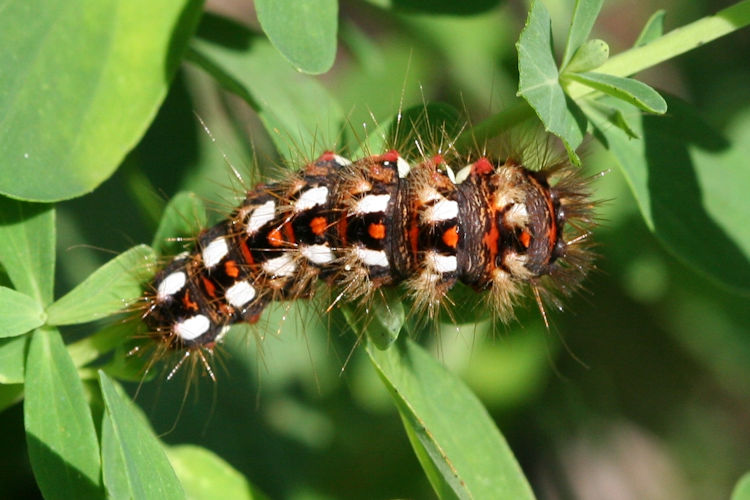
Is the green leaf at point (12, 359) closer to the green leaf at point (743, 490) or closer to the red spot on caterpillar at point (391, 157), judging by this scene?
the red spot on caterpillar at point (391, 157)

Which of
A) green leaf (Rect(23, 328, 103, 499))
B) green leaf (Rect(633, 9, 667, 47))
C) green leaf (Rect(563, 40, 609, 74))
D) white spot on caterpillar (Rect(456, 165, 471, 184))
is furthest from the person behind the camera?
white spot on caterpillar (Rect(456, 165, 471, 184))

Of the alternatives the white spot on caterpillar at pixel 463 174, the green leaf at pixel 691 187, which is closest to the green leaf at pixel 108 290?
the white spot on caterpillar at pixel 463 174

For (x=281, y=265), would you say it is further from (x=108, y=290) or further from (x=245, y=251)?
(x=108, y=290)

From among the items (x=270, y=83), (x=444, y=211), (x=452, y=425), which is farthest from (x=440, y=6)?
(x=452, y=425)

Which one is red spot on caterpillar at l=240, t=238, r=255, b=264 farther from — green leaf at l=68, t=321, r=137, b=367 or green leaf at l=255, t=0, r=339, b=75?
green leaf at l=255, t=0, r=339, b=75

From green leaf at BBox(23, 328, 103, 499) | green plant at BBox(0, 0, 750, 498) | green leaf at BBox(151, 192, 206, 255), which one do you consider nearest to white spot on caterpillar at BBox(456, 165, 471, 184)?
green plant at BBox(0, 0, 750, 498)
